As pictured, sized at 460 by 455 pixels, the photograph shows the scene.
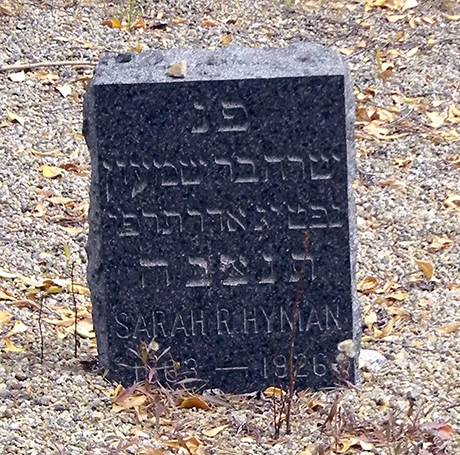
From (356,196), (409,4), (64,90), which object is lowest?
(356,196)

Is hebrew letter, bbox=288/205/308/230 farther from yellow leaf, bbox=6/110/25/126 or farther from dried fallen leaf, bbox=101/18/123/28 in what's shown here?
dried fallen leaf, bbox=101/18/123/28

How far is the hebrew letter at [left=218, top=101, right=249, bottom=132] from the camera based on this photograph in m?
3.00

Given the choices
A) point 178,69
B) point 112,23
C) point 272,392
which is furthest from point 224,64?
point 112,23

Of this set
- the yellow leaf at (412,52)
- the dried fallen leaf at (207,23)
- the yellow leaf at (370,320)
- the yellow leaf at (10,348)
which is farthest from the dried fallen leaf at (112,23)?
the yellow leaf at (10,348)

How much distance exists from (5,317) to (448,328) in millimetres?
1546

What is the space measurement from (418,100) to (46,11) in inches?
88.2

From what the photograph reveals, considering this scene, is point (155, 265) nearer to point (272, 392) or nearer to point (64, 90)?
point (272, 392)

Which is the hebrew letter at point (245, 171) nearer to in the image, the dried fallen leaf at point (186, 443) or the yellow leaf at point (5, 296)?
the dried fallen leaf at point (186, 443)

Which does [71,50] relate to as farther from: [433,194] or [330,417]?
[330,417]

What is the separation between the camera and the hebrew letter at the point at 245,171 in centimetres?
305

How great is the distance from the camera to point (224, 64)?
3074 mm

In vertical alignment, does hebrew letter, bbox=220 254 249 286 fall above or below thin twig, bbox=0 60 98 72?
below

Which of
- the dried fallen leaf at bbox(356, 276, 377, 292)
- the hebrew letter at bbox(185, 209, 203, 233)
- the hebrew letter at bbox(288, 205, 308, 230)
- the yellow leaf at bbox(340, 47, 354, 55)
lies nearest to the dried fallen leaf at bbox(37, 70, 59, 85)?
the yellow leaf at bbox(340, 47, 354, 55)

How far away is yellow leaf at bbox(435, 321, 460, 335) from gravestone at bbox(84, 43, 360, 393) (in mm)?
474
